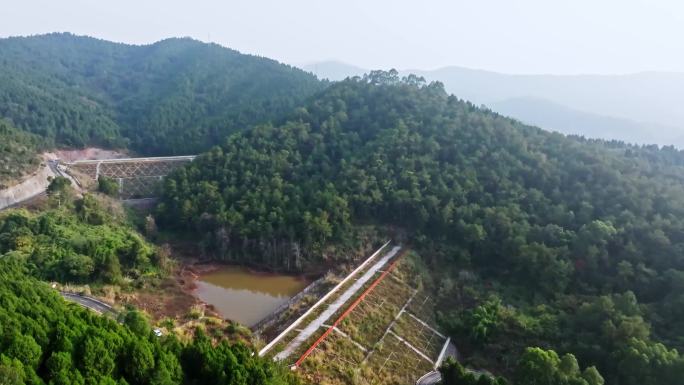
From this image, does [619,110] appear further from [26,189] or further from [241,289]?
[26,189]

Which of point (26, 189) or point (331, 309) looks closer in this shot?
point (331, 309)

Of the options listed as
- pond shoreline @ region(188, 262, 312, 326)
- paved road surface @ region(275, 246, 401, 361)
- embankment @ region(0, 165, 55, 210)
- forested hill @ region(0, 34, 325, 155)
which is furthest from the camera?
forested hill @ region(0, 34, 325, 155)

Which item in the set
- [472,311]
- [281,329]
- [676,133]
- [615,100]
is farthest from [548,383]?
[615,100]

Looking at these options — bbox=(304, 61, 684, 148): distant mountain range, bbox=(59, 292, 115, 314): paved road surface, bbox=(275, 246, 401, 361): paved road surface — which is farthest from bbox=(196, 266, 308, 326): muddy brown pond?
bbox=(304, 61, 684, 148): distant mountain range

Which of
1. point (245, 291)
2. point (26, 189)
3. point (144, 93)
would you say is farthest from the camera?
point (144, 93)

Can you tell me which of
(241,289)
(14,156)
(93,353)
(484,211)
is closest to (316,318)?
(241,289)

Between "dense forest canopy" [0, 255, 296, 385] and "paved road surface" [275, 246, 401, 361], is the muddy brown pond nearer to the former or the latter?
"paved road surface" [275, 246, 401, 361]
